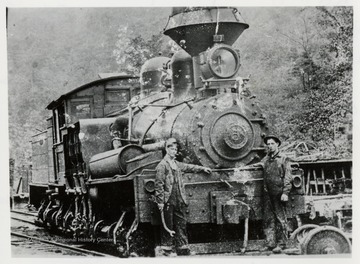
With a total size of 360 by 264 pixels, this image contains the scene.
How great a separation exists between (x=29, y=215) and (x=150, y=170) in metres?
5.96

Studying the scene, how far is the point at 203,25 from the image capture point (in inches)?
321

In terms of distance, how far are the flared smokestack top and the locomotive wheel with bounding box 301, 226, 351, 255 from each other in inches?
101

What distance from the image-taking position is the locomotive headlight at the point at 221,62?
8.05 metres

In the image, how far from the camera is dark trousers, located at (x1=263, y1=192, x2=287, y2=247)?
7.88m

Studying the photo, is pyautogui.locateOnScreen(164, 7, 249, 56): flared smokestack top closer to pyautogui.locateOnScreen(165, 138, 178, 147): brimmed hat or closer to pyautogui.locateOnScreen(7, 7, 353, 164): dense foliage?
pyautogui.locateOnScreen(7, 7, 353, 164): dense foliage

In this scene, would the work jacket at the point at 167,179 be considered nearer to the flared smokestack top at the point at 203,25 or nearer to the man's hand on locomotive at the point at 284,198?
the man's hand on locomotive at the point at 284,198

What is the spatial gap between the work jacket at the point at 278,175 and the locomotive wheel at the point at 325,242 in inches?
23.3

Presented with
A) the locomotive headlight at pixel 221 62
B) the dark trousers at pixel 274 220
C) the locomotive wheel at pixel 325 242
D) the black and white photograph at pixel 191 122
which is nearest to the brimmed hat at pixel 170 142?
the black and white photograph at pixel 191 122

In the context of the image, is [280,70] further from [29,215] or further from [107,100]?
[29,215]

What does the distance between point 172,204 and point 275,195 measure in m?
1.23

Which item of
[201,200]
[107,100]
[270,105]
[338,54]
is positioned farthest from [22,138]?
[338,54]


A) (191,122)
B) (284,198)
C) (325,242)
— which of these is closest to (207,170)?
(191,122)

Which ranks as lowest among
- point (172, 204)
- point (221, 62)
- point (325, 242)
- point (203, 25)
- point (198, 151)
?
point (325, 242)

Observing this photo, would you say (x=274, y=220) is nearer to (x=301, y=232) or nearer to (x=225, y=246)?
(x=301, y=232)
